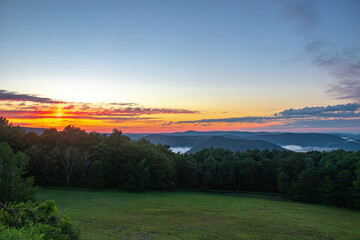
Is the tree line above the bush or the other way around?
the other way around

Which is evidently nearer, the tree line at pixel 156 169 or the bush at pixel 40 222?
the bush at pixel 40 222

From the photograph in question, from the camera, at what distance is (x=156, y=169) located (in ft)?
176

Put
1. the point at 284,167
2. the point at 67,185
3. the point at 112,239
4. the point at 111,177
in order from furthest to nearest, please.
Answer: the point at 284,167
the point at 111,177
the point at 67,185
the point at 112,239

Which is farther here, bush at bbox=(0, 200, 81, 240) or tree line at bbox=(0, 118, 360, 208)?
tree line at bbox=(0, 118, 360, 208)

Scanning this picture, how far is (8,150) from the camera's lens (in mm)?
23609

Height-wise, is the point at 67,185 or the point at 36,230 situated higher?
the point at 36,230

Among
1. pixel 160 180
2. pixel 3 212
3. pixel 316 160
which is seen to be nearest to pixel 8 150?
pixel 3 212

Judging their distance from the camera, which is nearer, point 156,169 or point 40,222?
point 40,222

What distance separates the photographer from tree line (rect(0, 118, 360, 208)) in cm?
4512

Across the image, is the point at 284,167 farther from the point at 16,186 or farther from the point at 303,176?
the point at 16,186

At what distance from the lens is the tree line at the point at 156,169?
45125 millimetres

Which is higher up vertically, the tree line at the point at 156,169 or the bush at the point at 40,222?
the bush at the point at 40,222

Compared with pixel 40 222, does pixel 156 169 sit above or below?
below

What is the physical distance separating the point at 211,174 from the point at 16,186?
4857 centimetres
